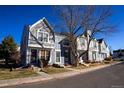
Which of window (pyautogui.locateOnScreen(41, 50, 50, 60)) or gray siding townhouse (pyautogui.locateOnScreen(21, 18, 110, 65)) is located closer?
gray siding townhouse (pyautogui.locateOnScreen(21, 18, 110, 65))

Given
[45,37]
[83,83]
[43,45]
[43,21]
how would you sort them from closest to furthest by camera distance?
1. [83,83]
2. [43,45]
3. [45,37]
4. [43,21]

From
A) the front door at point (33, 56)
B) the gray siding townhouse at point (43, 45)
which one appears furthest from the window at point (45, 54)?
the front door at point (33, 56)

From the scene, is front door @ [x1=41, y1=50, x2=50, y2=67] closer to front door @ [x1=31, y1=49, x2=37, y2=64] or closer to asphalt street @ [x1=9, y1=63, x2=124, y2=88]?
front door @ [x1=31, y1=49, x2=37, y2=64]

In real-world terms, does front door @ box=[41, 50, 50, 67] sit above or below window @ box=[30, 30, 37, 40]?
below

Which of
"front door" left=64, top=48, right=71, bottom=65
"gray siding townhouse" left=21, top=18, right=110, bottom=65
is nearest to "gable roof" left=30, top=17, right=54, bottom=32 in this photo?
"gray siding townhouse" left=21, top=18, right=110, bottom=65

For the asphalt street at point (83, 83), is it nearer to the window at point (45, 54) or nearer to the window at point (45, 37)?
the window at point (45, 54)

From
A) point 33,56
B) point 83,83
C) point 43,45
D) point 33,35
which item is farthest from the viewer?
point 43,45

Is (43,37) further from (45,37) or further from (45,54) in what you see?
(45,54)

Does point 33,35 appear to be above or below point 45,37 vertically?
above

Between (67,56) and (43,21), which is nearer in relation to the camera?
(43,21)

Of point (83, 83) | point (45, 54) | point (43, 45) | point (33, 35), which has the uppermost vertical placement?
point (33, 35)

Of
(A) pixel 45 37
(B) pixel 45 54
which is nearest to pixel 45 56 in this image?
(B) pixel 45 54

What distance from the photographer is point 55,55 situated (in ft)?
95.5
